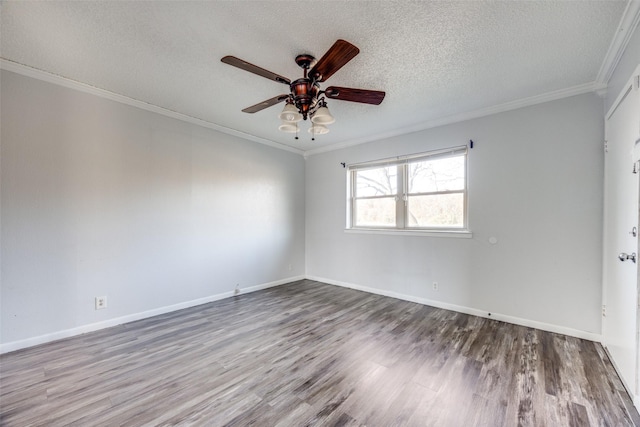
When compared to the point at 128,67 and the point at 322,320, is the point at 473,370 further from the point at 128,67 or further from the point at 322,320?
the point at 128,67

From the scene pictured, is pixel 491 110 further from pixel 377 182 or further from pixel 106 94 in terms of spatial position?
pixel 106 94

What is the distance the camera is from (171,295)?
345cm

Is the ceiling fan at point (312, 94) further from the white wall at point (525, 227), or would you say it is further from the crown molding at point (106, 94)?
the white wall at point (525, 227)

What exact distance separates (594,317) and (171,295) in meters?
4.84

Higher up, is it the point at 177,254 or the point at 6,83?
the point at 6,83

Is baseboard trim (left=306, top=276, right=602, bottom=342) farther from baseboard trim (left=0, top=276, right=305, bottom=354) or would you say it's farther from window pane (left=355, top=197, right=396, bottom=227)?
baseboard trim (left=0, top=276, right=305, bottom=354)

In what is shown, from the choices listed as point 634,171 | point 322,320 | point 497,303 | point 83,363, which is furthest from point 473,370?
point 83,363

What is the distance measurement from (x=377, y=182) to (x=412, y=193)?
0.66m

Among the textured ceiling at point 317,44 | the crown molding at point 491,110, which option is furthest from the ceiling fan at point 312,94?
the crown molding at point 491,110

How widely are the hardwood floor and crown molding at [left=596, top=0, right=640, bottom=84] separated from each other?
8.41 ft

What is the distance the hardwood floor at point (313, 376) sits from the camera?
64.4 inches

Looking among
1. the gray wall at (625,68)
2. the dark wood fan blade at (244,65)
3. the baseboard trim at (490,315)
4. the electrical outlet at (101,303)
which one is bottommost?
the baseboard trim at (490,315)

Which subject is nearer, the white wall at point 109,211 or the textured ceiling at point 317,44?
the textured ceiling at point 317,44

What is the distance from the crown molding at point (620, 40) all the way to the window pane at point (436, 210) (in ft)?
5.57
